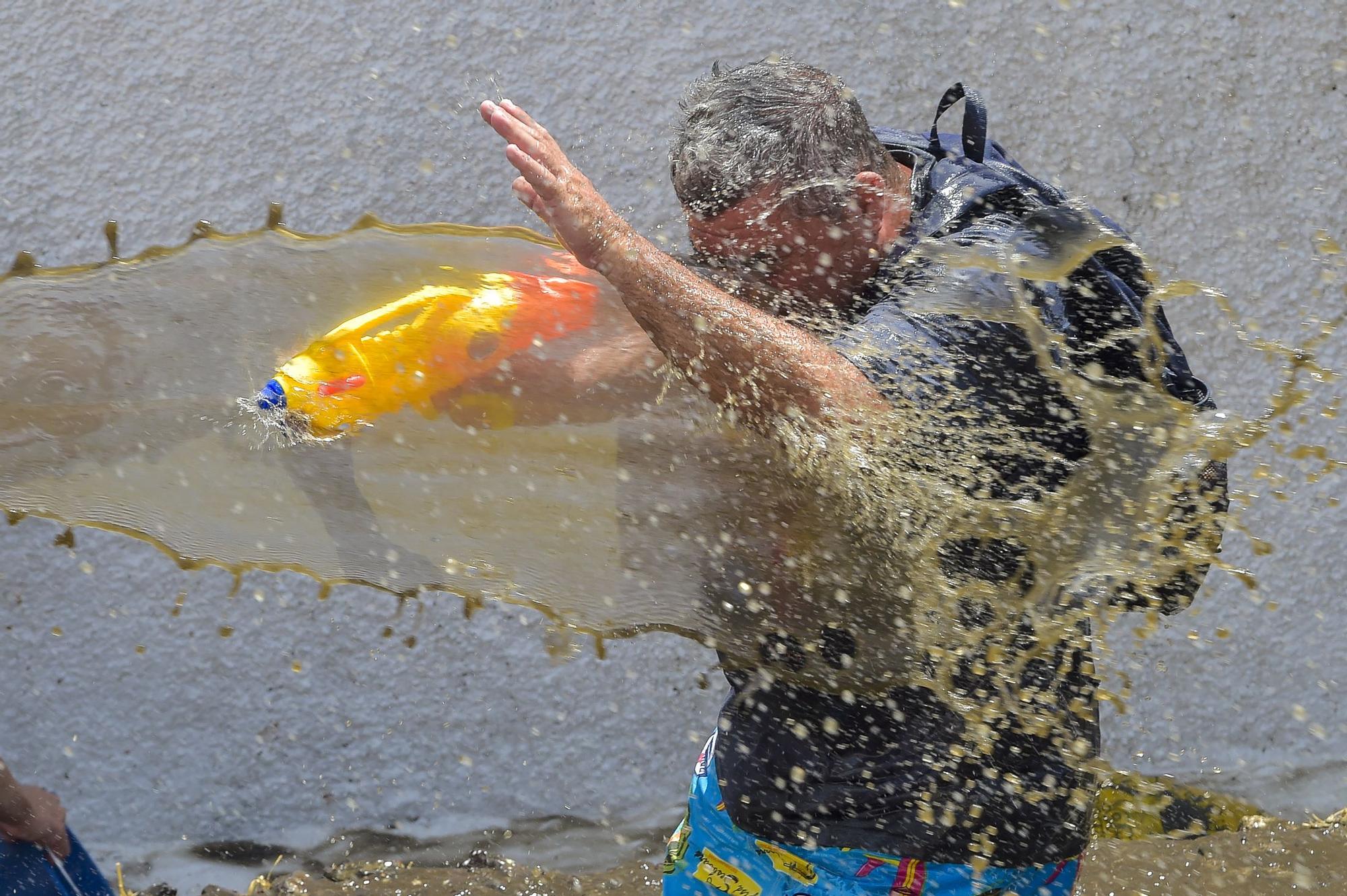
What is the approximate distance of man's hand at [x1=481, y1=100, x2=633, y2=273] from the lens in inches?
48.4

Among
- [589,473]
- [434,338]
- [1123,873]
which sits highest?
[434,338]

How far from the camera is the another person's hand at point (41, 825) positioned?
1.69m

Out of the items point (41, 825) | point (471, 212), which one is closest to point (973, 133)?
point (471, 212)

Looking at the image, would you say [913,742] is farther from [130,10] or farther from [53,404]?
[130,10]

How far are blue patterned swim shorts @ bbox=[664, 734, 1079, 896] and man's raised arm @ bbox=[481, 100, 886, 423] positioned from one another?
24.4 inches

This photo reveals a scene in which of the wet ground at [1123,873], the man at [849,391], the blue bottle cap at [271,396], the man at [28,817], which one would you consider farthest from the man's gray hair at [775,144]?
the wet ground at [1123,873]

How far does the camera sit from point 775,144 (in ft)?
4.52

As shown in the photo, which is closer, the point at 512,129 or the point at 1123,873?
the point at 512,129

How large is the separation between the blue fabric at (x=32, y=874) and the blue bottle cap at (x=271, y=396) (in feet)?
2.27

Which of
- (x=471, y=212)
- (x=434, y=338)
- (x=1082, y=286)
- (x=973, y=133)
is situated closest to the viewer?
(x=1082, y=286)

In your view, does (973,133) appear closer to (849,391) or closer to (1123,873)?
(849,391)

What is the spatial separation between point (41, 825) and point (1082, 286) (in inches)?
62.3

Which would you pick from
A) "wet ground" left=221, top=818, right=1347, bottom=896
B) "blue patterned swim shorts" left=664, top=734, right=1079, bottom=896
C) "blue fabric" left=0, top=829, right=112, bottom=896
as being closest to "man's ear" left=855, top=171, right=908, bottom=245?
"blue patterned swim shorts" left=664, top=734, right=1079, bottom=896

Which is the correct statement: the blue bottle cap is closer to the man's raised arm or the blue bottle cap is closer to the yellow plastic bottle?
the yellow plastic bottle
